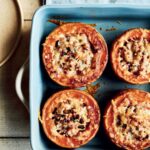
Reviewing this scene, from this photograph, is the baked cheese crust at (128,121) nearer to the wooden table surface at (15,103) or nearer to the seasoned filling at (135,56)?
the seasoned filling at (135,56)

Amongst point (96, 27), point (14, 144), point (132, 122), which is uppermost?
point (96, 27)

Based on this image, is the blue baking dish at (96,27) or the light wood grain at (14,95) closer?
the blue baking dish at (96,27)

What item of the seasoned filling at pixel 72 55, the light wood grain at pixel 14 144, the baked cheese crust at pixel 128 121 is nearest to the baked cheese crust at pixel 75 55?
the seasoned filling at pixel 72 55

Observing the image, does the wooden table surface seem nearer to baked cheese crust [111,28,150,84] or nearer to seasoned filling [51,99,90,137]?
seasoned filling [51,99,90,137]

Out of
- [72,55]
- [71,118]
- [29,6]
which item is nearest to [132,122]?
[71,118]

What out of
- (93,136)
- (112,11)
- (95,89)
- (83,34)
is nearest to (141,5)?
(112,11)

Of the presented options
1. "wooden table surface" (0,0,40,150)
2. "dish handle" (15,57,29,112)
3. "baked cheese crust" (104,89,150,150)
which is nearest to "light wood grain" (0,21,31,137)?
"wooden table surface" (0,0,40,150)

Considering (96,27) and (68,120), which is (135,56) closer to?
(96,27)
